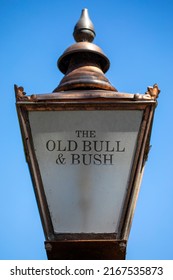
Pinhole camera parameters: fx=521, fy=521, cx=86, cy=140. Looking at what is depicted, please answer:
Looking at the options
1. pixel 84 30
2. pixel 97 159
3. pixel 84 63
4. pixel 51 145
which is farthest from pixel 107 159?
pixel 84 30

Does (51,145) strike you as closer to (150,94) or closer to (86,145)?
(86,145)

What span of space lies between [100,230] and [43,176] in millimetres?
391

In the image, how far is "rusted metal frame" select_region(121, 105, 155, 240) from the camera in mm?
2473

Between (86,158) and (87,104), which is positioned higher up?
(87,104)

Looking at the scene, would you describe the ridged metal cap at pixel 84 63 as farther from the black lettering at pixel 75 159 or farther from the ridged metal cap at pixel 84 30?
the black lettering at pixel 75 159

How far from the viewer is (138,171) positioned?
101 inches

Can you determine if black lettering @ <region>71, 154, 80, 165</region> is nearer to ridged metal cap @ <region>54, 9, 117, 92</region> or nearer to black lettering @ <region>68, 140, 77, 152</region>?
black lettering @ <region>68, 140, 77, 152</region>

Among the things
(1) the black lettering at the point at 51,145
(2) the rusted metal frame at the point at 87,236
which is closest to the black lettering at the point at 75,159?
(1) the black lettering at the point at 51,145

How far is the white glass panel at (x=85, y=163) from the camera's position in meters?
2.47

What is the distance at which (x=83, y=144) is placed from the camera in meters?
2.53

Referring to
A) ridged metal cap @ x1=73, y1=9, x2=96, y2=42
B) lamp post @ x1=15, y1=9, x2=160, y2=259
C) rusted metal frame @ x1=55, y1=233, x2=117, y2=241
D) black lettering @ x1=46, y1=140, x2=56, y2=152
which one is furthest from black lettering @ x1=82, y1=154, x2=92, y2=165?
ridged metal cap @ x1=73, y1=9, x2=96, y2=42

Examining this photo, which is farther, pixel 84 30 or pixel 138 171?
pixel 84 30

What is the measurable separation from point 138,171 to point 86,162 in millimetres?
263
